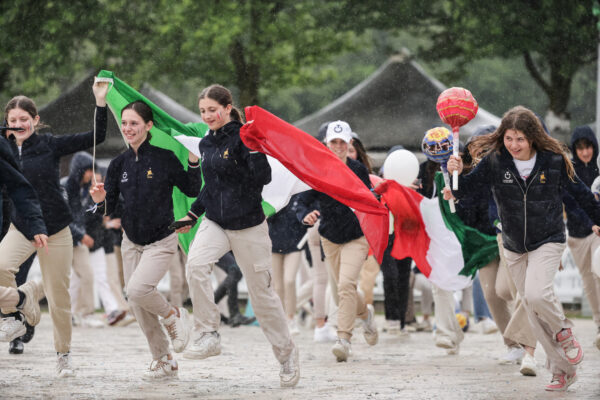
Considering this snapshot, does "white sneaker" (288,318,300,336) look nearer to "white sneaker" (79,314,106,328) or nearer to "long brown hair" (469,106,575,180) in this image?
"white sneaker" (79,314,106,328)

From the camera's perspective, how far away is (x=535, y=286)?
7148 mm

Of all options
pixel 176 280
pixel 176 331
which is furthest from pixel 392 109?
pixel 176 331

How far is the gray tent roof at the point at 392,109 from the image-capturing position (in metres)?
16.9

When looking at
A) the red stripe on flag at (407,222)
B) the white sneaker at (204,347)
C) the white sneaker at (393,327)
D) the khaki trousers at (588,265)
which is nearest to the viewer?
the white sneaker at (204,347)

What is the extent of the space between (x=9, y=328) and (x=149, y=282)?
1.11 metres

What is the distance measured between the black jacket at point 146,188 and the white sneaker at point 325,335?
414cm

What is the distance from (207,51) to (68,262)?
1219cm

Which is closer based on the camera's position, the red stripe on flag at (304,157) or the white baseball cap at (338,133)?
the red stripe on flag at (304,157)

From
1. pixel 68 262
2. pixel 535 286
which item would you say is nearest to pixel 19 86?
pixel 68 262

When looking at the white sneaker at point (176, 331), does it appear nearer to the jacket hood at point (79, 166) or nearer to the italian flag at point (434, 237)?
the italian flag at point (434, 237)

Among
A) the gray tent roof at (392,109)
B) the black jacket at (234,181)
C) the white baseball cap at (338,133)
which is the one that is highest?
the gray tent roof at (392,109)

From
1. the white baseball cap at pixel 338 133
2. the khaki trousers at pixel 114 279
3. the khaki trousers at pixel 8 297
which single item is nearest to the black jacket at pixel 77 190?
the khaki trousers at pixel 114 279

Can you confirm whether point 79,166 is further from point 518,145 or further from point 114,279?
point 518,145

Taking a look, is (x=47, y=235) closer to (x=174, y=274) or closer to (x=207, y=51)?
(x=174, y=274)
